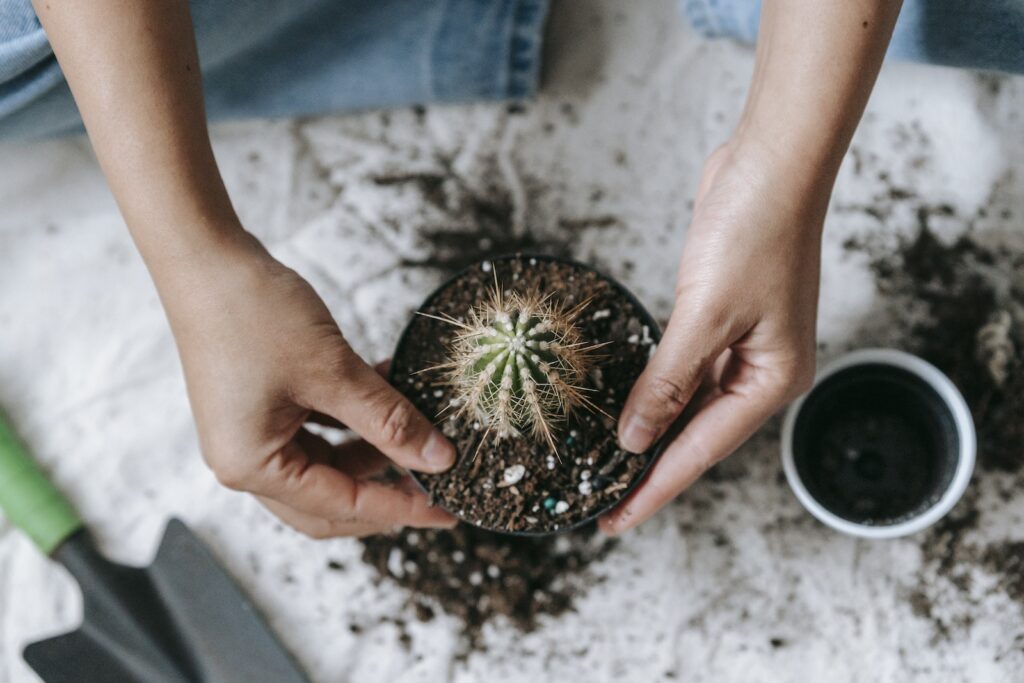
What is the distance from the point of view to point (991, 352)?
3.68 ft

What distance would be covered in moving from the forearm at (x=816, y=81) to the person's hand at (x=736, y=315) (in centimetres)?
2

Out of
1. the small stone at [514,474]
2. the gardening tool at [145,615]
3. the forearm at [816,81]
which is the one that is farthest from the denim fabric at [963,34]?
the gardening tool at [145,615]

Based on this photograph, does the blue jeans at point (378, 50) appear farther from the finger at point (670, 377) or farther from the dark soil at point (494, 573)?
the dark soil at point (494, 573)

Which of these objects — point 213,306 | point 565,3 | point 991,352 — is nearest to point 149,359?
point 213,306

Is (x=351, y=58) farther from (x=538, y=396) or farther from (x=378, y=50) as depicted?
(x=538, y=396)

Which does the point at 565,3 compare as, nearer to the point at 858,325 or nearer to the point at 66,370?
the point at 858,325

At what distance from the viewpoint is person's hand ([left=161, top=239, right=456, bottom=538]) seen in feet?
2.66

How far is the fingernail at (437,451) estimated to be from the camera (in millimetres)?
829

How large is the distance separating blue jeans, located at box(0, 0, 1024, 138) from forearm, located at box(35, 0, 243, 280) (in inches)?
5.3

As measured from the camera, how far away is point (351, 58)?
1.17m

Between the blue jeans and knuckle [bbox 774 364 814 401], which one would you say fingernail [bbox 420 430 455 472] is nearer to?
knuckle [bbox 774 364 814 401]

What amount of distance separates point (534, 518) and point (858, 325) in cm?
60

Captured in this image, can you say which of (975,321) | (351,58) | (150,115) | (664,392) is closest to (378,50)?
(351,58)

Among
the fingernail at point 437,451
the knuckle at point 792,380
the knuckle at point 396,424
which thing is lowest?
the knuckle at point 792,380
